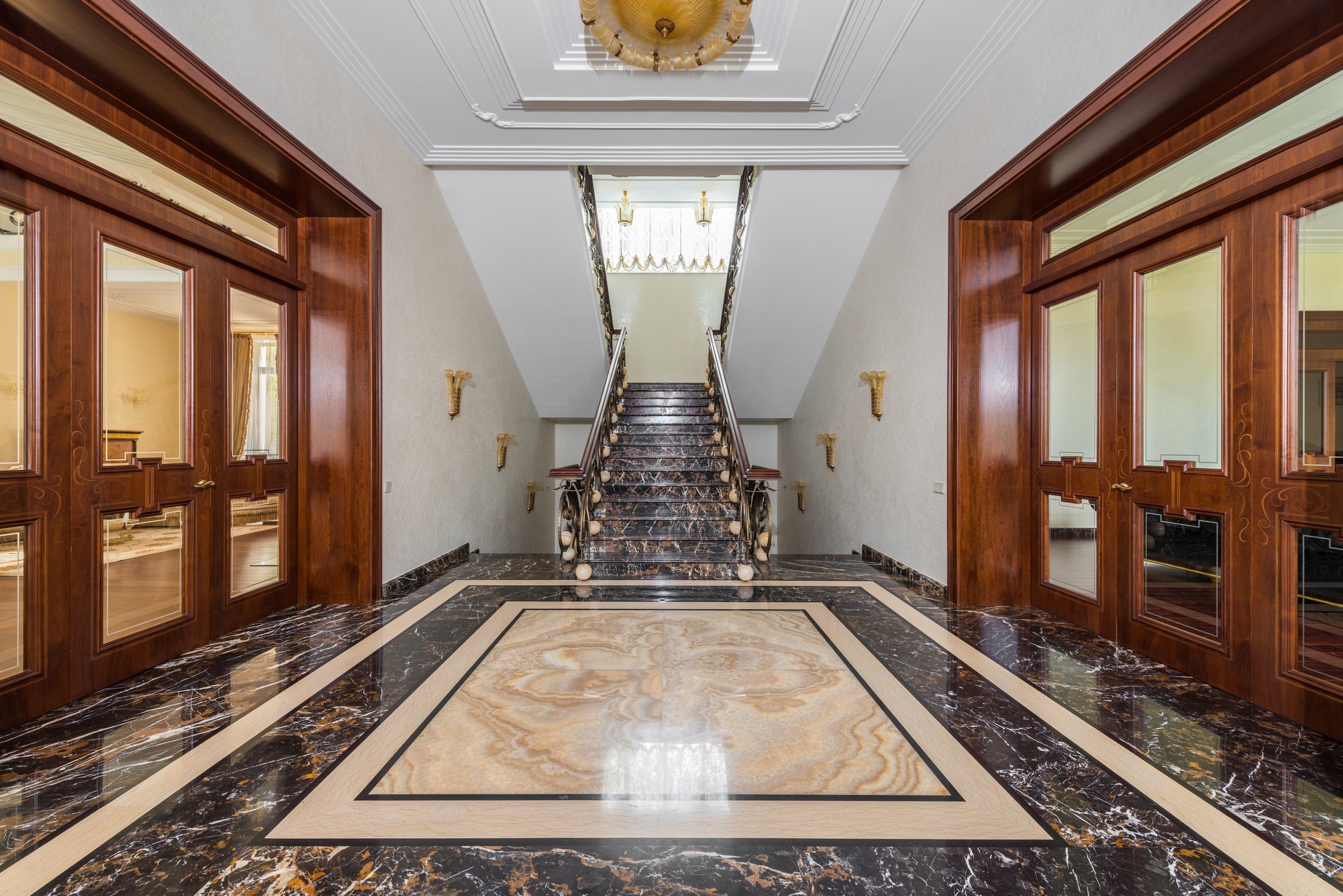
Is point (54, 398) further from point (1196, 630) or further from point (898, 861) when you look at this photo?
point (1196, 630)

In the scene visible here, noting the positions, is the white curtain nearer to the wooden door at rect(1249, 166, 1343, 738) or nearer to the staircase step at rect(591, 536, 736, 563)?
the staircase step at rect(591, 536, 736, 563)

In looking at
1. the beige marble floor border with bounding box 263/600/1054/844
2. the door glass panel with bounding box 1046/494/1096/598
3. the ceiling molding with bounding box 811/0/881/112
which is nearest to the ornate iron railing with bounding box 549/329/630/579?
the beige marble floor border with bounding box 263/600/1054/844

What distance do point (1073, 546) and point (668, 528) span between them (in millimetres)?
3169

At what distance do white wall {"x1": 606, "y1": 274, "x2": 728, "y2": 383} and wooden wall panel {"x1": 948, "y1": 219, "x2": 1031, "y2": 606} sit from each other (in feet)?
17.5

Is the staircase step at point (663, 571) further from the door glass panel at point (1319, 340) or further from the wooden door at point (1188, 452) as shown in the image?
the door glass panel at point (1319, 340)

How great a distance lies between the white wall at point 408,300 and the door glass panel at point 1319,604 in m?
4.93

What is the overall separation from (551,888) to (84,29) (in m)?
3.48

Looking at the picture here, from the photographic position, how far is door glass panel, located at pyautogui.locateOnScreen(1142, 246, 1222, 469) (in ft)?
8.80

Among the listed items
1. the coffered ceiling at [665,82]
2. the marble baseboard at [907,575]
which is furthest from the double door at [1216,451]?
the coffered ceiling at [665,82]

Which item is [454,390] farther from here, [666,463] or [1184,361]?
[1184,361]

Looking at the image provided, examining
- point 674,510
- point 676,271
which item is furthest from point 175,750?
point 676,271

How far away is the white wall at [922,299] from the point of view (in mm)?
2904

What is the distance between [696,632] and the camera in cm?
346

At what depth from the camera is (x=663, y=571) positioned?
4.95 m
